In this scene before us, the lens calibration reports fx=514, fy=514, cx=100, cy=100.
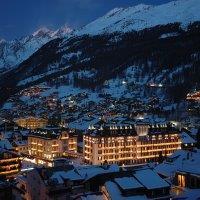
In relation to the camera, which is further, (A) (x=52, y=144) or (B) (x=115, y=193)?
(A) (x=52, y=144)

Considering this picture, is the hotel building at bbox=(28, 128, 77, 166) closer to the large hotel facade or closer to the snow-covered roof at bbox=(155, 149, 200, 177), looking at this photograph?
the large hotel facade

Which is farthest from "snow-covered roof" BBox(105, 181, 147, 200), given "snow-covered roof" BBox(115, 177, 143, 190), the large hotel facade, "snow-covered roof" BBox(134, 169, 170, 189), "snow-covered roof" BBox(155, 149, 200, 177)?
the large hotel facade

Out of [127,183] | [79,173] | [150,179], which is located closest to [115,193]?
[127,183]

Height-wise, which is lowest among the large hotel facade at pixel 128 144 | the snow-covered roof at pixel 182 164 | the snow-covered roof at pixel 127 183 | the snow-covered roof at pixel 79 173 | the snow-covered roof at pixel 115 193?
the snow-covered roof at pixel 115 193

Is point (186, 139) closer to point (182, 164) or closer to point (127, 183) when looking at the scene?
point (182, 164)

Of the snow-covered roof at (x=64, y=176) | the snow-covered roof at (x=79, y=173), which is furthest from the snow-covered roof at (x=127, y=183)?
the snow-covered roof at (x=64, y=176)

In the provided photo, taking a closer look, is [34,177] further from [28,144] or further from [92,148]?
[28,144]

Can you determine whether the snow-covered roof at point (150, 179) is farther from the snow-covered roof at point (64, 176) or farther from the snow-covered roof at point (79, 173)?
the snow-covered roof at point (64, 176)
